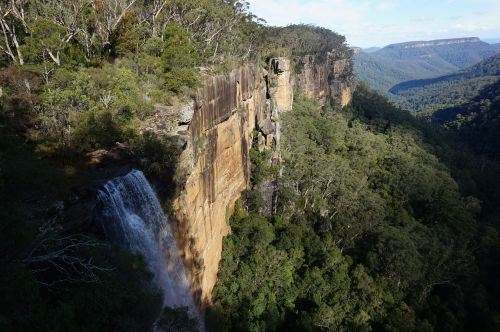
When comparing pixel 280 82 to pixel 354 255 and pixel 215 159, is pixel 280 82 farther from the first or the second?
pixel 215 159

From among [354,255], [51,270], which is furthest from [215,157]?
[354,255]

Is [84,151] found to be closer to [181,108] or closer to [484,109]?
[181,108]

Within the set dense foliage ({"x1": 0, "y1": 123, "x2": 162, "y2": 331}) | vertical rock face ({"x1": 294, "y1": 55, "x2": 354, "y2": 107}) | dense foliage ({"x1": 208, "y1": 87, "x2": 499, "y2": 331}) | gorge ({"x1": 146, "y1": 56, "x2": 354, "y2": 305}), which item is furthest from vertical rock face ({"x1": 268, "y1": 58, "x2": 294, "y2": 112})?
dense foliage ({"x1": 0, "y1": 123, "x2": 162, "y2": 331})

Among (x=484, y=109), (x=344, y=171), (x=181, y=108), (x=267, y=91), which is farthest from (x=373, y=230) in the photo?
(x=484, y=109)

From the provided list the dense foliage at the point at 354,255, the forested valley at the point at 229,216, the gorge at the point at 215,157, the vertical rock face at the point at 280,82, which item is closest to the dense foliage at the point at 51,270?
the forested valley at the point at 229,216

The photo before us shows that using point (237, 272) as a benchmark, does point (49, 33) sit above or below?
above

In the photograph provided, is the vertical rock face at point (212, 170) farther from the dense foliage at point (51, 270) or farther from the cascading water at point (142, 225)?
the dense foliage at point (51, 270)

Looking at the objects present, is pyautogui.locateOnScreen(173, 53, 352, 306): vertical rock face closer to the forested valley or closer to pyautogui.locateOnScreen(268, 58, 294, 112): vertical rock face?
the forested valley

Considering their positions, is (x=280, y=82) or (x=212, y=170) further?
(x=280, y=82)
